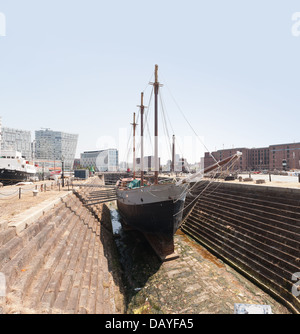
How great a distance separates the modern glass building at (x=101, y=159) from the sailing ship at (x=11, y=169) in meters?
119

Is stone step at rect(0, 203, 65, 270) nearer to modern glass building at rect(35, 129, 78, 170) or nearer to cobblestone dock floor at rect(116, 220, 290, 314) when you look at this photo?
cobblestone dock floor at rect(116, 220, 290, 314)

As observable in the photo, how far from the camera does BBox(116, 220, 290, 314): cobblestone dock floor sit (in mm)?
7613

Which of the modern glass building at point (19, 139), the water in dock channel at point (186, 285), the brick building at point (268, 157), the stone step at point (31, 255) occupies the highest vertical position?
the modern glass building at point (19, 139)

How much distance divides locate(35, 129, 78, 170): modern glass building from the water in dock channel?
143m

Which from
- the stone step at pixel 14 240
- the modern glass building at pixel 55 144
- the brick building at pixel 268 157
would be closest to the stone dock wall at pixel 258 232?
the stone step at pixel 14 240

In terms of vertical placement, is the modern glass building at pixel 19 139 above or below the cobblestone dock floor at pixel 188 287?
above


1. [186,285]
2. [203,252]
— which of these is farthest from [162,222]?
[203,252]

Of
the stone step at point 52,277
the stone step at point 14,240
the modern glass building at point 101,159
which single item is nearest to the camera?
the stone step at point 52,277

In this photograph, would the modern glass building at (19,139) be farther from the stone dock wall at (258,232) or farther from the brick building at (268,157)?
the stone dock wall at (258,232)

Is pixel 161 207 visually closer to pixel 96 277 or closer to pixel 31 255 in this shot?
pixel 96 277

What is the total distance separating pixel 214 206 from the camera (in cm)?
1700

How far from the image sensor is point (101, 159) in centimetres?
15275

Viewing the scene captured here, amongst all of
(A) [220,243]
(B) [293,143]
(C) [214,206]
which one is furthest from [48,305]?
(B) [293,143]

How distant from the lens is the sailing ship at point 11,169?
84.4ft
